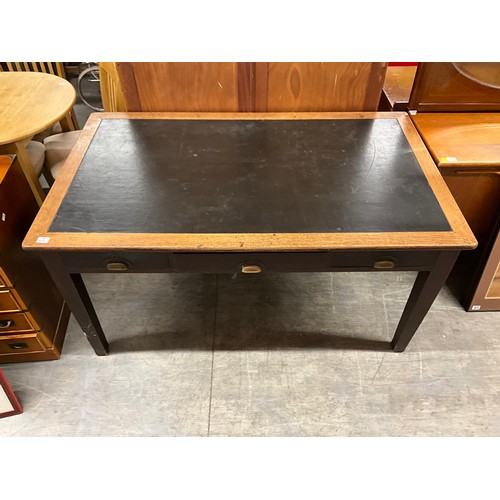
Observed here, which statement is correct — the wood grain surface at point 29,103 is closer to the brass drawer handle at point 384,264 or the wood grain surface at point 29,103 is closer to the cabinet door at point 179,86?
the cabinet door at point 179,86

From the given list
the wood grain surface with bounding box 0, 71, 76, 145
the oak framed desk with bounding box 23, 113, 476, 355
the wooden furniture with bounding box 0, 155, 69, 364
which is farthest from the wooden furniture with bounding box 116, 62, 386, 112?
the wooden furniture with bounding box 0, 155, 69, 364

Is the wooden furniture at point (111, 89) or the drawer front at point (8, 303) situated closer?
the drawer front at point (8, 303)

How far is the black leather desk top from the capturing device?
1.29 meters

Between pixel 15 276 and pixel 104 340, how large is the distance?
0.44 meters

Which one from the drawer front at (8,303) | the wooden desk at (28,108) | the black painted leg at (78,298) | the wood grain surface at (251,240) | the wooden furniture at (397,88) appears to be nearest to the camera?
the wood grain surface at (251,240)

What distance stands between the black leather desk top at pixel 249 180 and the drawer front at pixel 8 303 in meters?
0.37

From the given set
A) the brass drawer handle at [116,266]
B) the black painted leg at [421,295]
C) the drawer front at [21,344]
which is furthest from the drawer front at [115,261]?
the black painted leg at [421,295]

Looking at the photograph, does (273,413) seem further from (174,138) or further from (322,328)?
(174,138)

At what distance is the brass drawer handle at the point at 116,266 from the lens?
1.29 metres

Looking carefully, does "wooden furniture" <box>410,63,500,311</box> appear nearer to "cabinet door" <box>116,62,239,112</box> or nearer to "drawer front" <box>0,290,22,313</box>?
"cabinet door" <box>116,62,239,112</box>

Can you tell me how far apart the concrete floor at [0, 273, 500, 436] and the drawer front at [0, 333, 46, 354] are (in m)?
0.09

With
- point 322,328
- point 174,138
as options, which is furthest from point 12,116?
point 322,328

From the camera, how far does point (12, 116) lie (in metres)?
1.79

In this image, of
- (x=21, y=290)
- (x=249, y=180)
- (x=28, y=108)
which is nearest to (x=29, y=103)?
(x=28, y=108)
